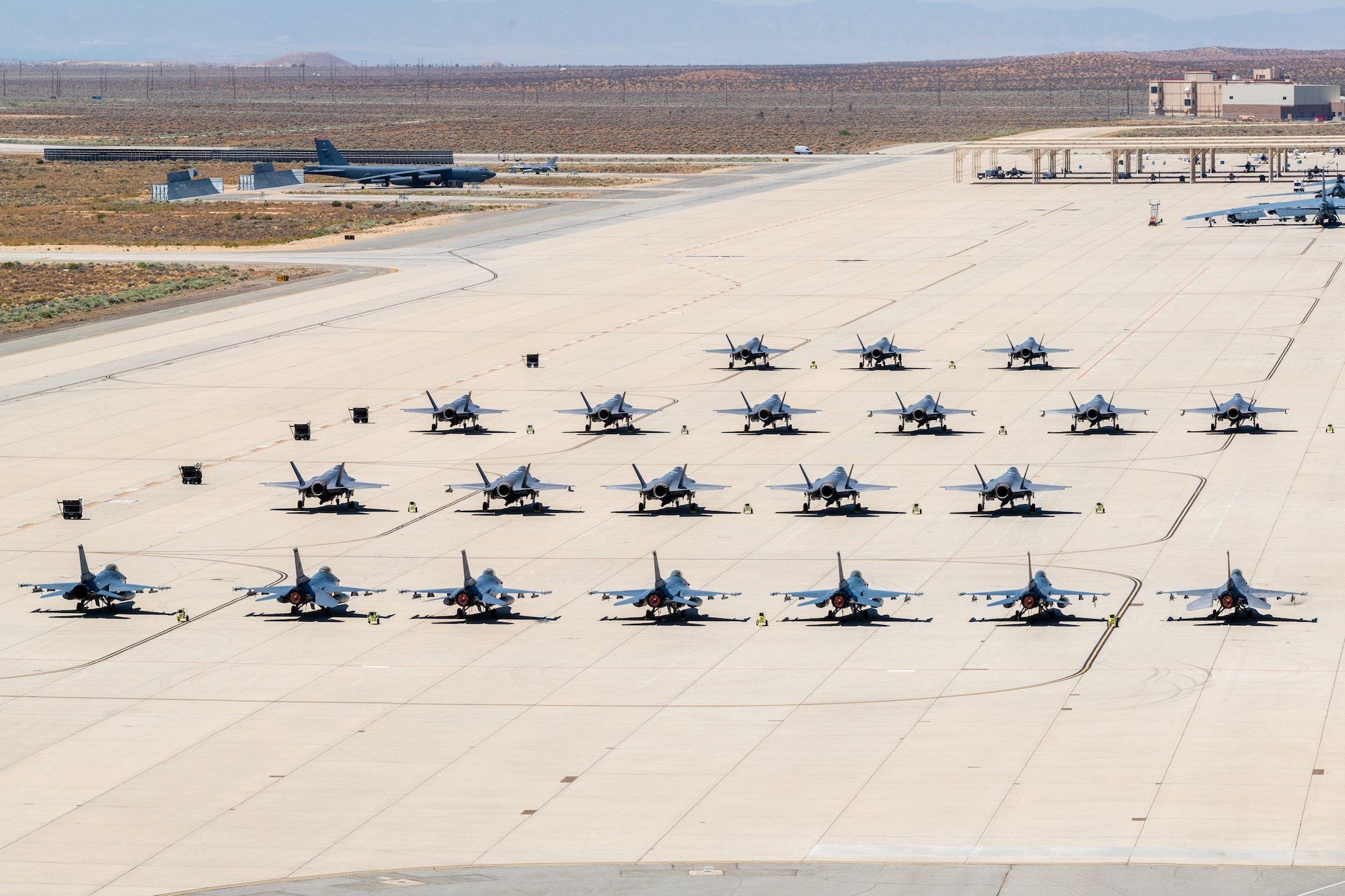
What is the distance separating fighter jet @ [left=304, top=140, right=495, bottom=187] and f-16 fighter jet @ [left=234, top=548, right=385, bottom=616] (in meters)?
134

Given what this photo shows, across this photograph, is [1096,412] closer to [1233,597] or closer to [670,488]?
[670,488]

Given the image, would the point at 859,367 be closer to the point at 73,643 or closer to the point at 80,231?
the point at 73,643

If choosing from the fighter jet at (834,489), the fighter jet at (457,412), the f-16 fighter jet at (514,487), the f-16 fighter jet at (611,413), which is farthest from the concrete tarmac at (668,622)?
the fighter jet at (834,489)

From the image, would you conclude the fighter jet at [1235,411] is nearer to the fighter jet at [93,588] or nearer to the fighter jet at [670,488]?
the fighter jet at [670,488]

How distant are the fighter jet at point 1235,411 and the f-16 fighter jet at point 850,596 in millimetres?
21798

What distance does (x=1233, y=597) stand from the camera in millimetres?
37281

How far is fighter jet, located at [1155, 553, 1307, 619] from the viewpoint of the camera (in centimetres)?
3731

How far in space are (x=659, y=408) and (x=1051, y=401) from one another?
47.7ft

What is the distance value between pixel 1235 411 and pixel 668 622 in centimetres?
2626

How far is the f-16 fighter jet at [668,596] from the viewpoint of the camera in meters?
38.8

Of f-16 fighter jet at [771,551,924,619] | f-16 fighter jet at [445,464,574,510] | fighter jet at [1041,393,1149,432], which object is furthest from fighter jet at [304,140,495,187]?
f-16 fighter jet at [771,551,924,619]

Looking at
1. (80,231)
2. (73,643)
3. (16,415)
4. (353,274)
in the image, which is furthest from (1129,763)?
(80,231)

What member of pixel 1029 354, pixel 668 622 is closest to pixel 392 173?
pixel 1029 354

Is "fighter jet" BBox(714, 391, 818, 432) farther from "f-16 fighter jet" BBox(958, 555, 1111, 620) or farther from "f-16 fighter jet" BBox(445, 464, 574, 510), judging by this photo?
"f-16 fighter jet" BBox(958, 555, 1111, 620)
